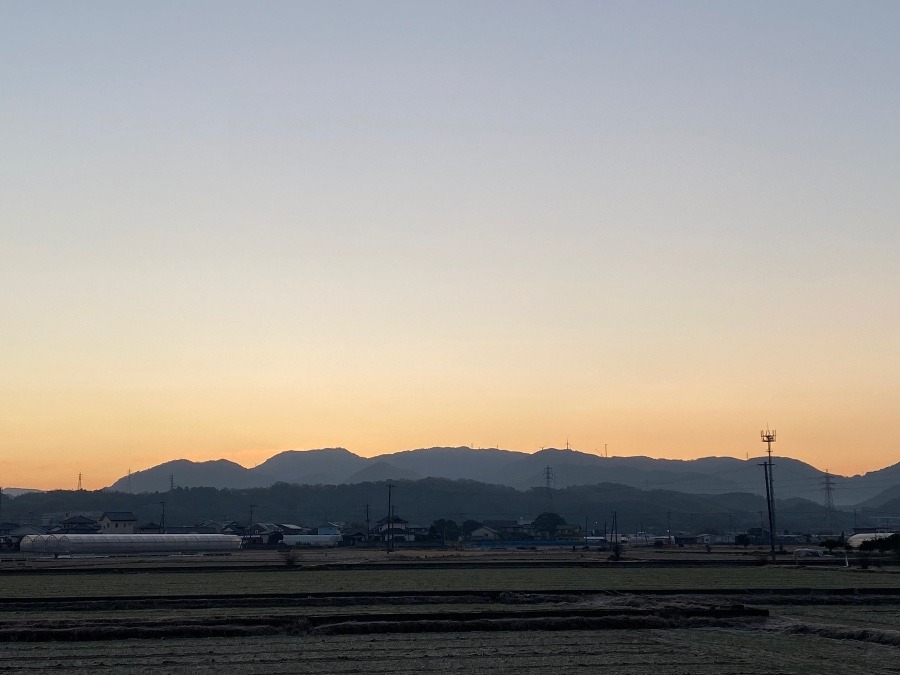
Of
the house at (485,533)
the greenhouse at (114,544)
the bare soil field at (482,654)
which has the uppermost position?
the bare soil field at (482,654)

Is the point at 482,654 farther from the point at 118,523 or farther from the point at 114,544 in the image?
the point at 118,523

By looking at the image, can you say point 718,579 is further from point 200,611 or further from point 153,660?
point 153,660

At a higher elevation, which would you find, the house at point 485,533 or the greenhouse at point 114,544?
the greenhouse at point 114,544

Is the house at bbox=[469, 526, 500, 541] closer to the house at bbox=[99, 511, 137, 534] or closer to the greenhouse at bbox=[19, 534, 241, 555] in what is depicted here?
the greenhouse at bbox=[19, 534, 241, 555]

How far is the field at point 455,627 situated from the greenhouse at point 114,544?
70.3 meters

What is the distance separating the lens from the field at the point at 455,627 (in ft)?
76.9

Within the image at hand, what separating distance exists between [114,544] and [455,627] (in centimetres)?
9822

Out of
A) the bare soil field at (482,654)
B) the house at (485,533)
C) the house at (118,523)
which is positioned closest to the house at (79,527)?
the house at (118,523)

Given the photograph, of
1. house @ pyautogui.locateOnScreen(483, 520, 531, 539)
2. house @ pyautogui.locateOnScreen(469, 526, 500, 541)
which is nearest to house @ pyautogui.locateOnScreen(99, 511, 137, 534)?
house @ pyautogui.locateOnScreen(469, 526, 500, 541)

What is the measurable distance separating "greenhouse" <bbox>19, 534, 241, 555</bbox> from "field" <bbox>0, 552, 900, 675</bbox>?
70.3 meters

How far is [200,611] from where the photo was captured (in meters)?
34.3

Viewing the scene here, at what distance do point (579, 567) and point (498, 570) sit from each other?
7409mm

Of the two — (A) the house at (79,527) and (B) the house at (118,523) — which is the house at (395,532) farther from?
(A) the house at (79,527)

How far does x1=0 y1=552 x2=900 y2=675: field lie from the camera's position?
23453 mm
